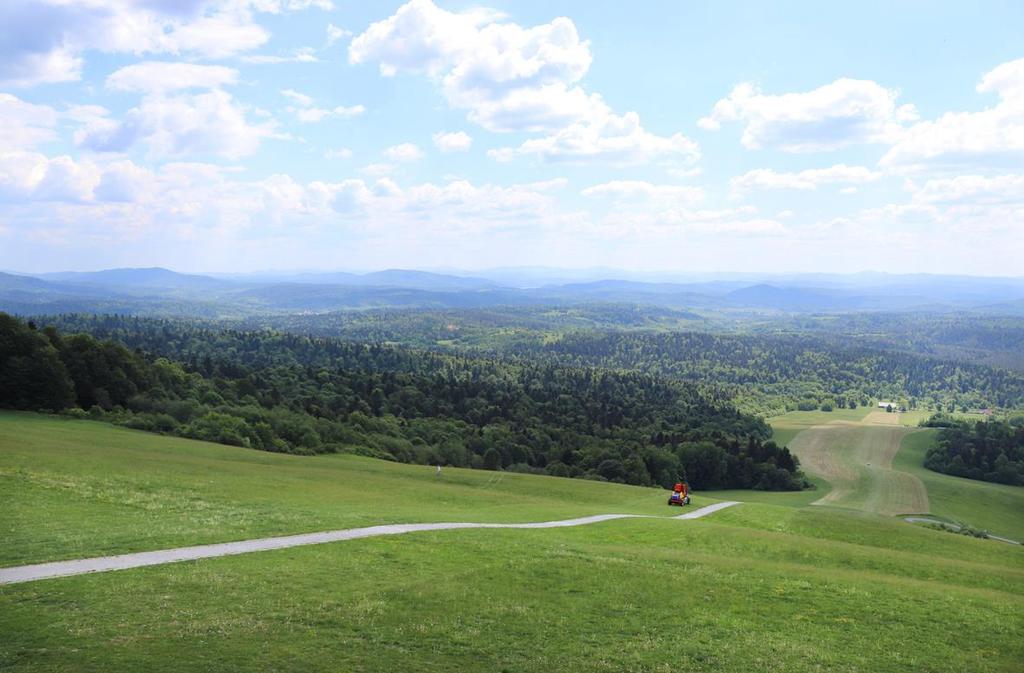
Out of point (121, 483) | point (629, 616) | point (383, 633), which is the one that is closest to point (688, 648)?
point (629, 616)

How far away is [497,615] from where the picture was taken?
1872 centimetres

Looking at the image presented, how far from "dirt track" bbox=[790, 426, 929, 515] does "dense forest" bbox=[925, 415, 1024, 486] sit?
9.85 metres

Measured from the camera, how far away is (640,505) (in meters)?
51.5

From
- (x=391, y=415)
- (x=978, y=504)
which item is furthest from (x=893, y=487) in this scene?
(x=391, y=415)

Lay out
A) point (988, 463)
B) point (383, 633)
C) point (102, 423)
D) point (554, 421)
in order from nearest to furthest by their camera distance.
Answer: point (383, 633), point (102, 423), point (988, 463), point (554, 421)

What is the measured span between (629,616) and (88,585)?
15.5 metres

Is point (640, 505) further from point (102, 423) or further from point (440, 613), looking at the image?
point (102, 423)

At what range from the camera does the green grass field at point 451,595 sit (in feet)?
50.8

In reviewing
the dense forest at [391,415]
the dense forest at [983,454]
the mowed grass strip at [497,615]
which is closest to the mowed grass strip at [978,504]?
the dense forest at [983,454]

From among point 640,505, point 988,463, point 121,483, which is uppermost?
point 121,483

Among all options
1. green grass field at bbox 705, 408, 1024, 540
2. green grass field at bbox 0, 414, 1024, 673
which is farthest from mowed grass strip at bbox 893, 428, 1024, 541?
green grass field at bbox 0, 414, 1024, 673

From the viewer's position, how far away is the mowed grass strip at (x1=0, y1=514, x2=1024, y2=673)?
49.4ft

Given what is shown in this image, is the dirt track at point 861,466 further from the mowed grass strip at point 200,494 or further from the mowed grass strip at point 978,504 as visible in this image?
the mowed grass strip at point 200,494

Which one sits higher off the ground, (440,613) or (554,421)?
(440,613)
